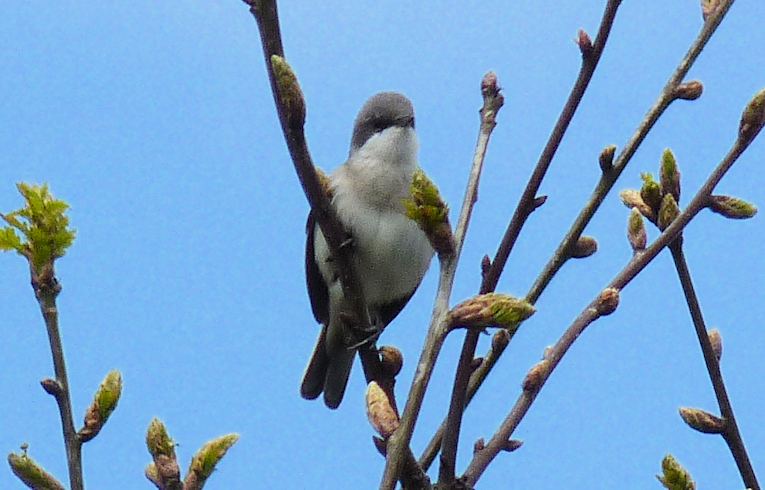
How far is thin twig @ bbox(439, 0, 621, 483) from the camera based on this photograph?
2029 millimetres

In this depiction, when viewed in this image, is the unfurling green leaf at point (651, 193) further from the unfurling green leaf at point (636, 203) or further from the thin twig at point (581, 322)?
the thin twig at point (581, 322)

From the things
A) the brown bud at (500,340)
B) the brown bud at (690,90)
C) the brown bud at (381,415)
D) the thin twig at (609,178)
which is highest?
the brown bud at (690,90)

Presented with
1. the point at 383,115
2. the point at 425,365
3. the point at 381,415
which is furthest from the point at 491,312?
the point at 383,115

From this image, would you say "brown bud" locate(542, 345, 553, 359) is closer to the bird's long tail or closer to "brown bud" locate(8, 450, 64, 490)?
"brown bud" locate(8, 450, 64, 490)

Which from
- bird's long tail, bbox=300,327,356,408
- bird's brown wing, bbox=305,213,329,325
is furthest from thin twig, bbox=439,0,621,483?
bird's long tail, bbox=300,327,356,408

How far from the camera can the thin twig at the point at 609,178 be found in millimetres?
2186

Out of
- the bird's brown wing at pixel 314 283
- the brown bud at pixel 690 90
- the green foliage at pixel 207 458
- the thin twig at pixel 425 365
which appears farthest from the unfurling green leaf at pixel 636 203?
the bird's brown wing at pixel 314 283

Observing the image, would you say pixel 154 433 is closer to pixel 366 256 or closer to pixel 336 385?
pixel 366 256

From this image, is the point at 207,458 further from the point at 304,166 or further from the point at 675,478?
the point at 675,478

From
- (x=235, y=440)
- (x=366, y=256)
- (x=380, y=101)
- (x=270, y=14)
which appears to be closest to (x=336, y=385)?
(x=366, y=256)

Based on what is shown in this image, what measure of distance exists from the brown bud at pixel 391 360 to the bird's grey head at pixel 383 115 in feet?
10.3

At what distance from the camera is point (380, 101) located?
5926mm

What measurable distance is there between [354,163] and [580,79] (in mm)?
3643

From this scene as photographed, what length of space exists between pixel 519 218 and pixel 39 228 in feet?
3.00
